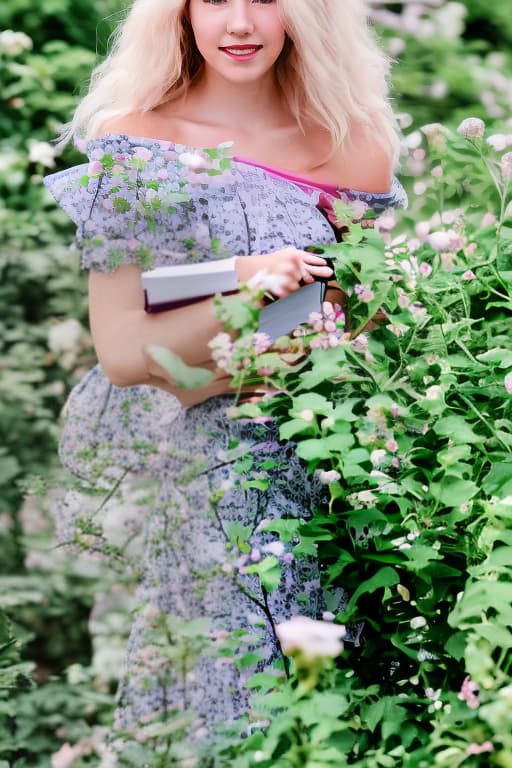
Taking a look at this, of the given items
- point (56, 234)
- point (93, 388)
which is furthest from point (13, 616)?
point (56, 234)

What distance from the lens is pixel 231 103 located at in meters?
2.16

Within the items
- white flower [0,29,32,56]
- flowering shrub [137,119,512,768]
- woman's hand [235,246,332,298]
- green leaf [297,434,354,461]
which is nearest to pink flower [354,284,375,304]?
flowering shrub [137,119,512,768]

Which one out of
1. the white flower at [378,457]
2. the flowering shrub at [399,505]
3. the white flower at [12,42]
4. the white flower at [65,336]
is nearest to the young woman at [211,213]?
the flowering shrub at [399,505]

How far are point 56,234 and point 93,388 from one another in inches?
57.9

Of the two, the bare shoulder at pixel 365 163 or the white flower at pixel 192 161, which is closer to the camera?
the white flower at pixel 192 161

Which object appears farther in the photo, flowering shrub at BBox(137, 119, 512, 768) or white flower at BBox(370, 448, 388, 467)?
white flower at BBox(370, 448, 388, 467)

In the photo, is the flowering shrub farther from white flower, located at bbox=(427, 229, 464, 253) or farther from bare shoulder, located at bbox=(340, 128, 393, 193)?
bare shoulder, located at bbox=(340, 128, 393, 193)

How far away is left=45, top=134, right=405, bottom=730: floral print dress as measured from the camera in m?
1.97

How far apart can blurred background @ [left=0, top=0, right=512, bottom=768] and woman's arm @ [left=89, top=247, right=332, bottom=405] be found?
0.54m

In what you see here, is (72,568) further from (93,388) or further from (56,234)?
(56,234)

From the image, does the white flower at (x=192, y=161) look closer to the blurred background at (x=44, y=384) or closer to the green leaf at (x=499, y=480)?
the blurred background at (x=44, y=384)

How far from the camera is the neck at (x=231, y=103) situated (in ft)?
7.08

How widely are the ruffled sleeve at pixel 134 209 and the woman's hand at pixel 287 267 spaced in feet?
0.38

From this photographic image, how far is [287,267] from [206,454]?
1.25ft
